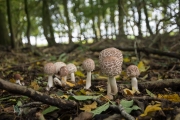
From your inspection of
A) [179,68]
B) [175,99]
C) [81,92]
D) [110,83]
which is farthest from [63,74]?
[179,68]

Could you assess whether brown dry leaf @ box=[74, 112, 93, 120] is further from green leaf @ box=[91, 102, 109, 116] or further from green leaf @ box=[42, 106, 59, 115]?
green leaf @ box=[42, 106, 59, 115]

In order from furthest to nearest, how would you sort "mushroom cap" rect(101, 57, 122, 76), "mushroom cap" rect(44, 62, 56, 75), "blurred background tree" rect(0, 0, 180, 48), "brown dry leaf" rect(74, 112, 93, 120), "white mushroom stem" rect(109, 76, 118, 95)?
"blurred background tree" rect(0, 0, 180, 48) → "mushroom cap" rect(44, 62, 56, 75) → "white mushroom stem" rect(109, 76, 118, 95) → "mushroom cap" rect(101, 57, 122, 76) → "brown dry leaf" rect(74, 112, 93, 120)

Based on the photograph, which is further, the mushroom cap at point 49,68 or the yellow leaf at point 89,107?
the mushroom cap at point 49,68

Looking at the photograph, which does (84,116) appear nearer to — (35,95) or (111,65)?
(35,95)

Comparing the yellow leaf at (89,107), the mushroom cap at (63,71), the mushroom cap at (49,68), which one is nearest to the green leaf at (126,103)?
the yellow leaf at (89,107)

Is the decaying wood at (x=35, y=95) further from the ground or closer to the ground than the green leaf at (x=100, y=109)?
further from the ground

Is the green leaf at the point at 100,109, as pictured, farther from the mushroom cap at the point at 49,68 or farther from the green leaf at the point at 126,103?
the mushroom cap at the point at 49,68

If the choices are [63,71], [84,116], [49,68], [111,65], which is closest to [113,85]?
[111,65]

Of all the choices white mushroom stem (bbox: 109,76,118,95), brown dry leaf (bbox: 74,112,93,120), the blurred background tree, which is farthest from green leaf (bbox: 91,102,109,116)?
the blurred background tree
